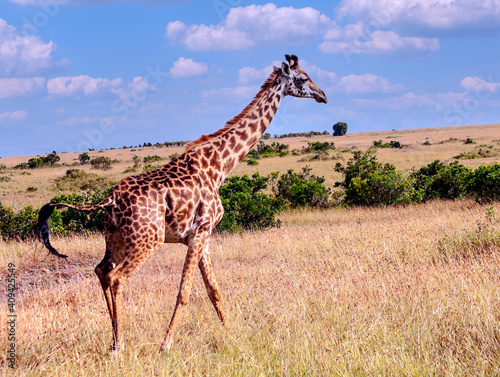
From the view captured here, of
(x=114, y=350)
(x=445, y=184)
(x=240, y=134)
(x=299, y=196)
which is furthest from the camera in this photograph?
(x=299, y=196)

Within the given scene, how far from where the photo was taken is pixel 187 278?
571cm

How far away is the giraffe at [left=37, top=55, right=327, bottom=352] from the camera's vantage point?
546 cm

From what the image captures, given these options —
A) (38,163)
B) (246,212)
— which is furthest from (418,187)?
(38,163)

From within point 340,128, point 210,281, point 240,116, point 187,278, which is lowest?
point 210,281

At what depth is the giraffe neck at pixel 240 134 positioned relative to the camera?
6574mm

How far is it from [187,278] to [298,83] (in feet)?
10.8

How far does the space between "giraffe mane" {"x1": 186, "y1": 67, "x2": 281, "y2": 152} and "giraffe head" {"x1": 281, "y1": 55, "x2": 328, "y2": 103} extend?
181 mm

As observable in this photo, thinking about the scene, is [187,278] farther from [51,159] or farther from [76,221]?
→ [51,159]

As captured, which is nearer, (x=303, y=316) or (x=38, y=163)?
(x=303, y=316)

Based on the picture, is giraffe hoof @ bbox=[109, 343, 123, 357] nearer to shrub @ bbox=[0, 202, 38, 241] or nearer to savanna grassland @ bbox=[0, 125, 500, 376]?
savanna grassland @ bbox=[0, 125, 500, 376]

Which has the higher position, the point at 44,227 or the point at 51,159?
the point at 51,159

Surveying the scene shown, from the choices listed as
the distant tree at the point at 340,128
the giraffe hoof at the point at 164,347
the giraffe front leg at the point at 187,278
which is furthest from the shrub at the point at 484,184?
the distant tree at the point at 340,128

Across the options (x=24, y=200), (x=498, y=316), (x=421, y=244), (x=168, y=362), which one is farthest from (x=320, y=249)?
(x=24, y=200)

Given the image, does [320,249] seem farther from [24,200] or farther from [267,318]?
[24,200]
